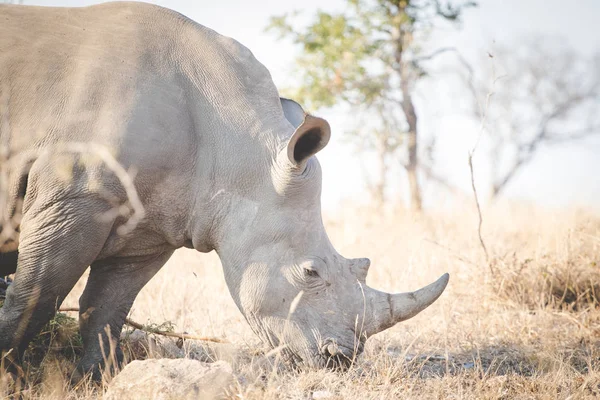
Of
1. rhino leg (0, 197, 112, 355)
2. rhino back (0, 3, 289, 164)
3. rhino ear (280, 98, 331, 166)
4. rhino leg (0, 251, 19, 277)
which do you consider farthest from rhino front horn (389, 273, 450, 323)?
rhino leg (0, 251, 19, 277)

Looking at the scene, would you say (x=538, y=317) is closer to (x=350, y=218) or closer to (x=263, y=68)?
(x=263, y=68)

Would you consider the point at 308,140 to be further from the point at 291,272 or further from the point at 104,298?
the point at 104,298

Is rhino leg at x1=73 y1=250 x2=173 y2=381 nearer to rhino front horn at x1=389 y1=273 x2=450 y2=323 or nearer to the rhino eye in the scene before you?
the rhino eye

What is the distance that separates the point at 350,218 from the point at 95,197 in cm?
787

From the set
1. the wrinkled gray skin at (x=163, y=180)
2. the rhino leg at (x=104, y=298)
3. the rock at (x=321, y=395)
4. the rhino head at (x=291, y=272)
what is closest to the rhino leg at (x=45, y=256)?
the wrinkled gray skin at (x=163, y=180)

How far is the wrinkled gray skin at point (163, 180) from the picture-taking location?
148 inches

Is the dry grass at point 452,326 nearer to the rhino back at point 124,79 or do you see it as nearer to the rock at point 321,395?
the rock at point 321,395

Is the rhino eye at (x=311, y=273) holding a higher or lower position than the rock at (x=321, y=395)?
higher

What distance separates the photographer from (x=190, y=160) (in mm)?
4074

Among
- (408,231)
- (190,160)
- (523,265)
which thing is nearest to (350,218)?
(408,231)

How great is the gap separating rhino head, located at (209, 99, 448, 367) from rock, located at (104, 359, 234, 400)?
51cm

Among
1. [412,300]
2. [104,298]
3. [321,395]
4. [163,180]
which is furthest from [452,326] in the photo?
[163,180]

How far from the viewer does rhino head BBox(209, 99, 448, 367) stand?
13.5 feet

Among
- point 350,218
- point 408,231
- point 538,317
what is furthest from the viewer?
point 350,218
